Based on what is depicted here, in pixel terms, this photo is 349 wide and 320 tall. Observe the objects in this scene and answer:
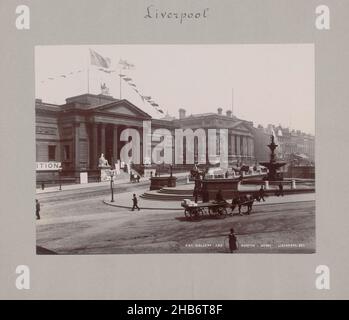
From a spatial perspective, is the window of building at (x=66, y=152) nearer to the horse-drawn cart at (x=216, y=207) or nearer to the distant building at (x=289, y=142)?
the horse-drawn cart at (x=216, y=207)

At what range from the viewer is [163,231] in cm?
506

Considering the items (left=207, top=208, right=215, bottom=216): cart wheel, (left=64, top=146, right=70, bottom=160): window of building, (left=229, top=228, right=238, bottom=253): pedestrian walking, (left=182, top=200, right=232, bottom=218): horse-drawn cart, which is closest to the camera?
(left=229, top=228, right=238, bottom=253): pedestrian walking

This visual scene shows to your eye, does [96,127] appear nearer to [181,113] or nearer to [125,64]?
[125,64]

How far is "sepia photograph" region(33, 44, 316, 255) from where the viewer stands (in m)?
5.04

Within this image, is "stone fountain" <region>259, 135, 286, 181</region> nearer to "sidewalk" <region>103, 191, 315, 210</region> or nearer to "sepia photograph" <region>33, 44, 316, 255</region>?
"sepia photograph" <region>33, 44, 316, 255</region>

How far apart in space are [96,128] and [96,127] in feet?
0.07

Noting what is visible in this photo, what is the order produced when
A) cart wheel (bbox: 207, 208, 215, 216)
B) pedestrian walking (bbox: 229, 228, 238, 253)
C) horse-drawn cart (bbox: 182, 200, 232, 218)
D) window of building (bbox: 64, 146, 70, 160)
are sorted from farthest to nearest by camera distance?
window of building (bbox: 64, 146, 70, 160) < cart wheel (bbox: 207, 208, 215, 216) < horse-drawn cart (bbox: 182, 200, 232, 218) < pedestrian walking (bbox: 229, 228, 238, 253)

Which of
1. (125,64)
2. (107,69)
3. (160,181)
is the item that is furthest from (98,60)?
(160,181)

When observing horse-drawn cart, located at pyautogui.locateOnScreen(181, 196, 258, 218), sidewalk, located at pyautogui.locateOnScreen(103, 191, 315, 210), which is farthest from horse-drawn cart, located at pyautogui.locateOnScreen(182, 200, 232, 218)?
sidewalk, located at pyautogui.locateOnScreen(103, 191, 315, 210)

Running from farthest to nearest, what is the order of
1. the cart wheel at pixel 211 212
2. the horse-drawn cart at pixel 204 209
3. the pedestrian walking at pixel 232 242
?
1. the cart wheel at pixel 211 212
2. the horse-drawn cart at pixel 204 209
3. the pedestrian walking at pixel 232 242

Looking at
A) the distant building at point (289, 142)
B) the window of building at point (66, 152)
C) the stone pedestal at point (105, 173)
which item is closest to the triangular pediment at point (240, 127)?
the distant building at point (289, 142)

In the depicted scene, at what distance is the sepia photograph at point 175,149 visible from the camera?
16.5 ft
